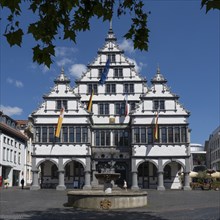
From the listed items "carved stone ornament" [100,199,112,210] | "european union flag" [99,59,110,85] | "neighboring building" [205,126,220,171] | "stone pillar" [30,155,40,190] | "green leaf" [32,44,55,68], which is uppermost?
"european union flag" [99,59,110,85]

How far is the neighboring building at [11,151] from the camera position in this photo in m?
54.9

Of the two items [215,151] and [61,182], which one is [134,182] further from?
[215,151]

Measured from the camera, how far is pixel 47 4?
6.91 meters

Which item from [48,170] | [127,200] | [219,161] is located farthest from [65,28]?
[219,161]

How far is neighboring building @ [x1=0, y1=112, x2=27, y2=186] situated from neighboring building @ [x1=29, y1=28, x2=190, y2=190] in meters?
8.69

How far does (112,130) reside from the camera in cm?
4909

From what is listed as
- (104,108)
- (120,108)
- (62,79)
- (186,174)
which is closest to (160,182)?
(186,174)

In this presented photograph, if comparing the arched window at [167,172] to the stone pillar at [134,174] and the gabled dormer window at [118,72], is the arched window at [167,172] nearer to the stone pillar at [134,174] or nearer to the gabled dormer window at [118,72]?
the stone pillar at [134,174]

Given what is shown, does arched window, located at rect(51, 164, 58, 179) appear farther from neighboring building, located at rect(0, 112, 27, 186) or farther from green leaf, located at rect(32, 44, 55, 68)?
green leaf, located at rect(32, 44, 55, 68)

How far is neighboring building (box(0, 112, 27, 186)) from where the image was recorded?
5492cm

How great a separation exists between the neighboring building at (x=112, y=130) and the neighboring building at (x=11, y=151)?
8.69 meters

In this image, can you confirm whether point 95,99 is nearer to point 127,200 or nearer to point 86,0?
point 127,200

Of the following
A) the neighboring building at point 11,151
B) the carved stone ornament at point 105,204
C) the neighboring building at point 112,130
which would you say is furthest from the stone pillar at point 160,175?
the carved stone ornament at point 105,204

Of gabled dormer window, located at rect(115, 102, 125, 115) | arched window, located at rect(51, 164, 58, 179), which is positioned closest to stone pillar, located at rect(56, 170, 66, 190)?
arched window, located at rect(51, 164, 58, 179)
